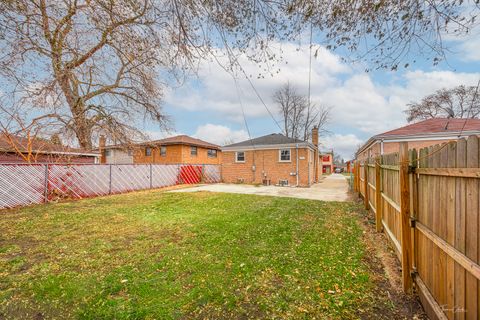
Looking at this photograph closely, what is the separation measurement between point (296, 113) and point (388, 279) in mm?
29870

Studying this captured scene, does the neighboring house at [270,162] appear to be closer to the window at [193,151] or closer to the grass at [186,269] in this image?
the window at [193,151]

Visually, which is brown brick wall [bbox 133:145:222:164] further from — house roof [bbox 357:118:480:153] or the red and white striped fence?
house roof [bbox 357:118:480:153]

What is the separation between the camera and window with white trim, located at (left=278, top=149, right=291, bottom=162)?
17.2 m

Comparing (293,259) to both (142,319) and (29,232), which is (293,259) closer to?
(142,319)

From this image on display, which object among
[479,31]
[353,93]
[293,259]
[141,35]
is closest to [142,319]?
[293,259]

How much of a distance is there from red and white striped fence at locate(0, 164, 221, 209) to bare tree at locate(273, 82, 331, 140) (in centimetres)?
1823

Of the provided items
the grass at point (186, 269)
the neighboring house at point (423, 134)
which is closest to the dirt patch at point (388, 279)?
the grass at point (186, 269)

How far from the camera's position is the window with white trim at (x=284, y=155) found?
56.6 feet

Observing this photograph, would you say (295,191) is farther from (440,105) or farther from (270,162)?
(440,105)

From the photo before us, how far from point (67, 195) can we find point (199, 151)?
14.5 meters

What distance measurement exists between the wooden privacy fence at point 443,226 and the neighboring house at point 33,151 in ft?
37.8

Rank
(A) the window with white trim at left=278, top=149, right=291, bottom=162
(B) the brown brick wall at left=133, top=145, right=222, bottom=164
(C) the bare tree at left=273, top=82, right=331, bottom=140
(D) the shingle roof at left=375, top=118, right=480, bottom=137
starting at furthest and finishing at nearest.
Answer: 1. (C) the bare tree at left=273, top=82, right=331, bottom=140
2. (B) the brown brick wall at left=133, top=145, right=222, bottom=164
3. (A) the window with white trim at left=278, top=149, right=291, bottom=162
4. (D) the shingle roof at left=375, top=118, right=480, bottom=137

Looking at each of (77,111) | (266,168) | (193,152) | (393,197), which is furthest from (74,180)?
(193,152)

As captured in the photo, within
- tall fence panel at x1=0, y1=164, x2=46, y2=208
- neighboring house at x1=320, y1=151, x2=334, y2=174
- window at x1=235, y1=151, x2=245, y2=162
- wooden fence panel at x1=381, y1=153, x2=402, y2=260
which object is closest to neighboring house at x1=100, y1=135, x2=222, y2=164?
window at x1=235, y1=151, x2=245, y2=162
